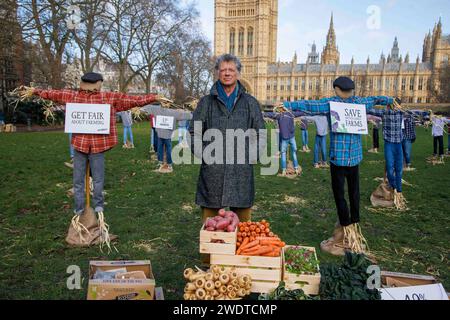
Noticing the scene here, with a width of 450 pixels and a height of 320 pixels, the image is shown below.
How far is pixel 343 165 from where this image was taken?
5707 mm

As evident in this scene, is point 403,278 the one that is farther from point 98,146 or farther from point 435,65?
point 435,65

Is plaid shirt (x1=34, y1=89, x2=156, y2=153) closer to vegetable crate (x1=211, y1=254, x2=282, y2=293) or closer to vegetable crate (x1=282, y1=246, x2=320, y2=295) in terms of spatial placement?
vegetable crate (x1=211, y1=254, x2=282, y2=293)

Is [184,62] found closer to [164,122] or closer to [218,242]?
[164,122]

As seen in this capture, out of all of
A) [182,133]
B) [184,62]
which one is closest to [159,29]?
[184,62]

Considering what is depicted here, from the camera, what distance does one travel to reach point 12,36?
56.9 ft

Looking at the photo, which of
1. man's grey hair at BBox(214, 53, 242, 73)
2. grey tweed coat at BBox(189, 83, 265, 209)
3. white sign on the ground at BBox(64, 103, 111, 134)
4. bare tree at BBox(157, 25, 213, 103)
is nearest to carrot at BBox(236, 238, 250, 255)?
grey tweed coat at BBox(189, 83, 265, 209)

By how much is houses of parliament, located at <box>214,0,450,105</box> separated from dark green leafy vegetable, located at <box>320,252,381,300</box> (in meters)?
99.0

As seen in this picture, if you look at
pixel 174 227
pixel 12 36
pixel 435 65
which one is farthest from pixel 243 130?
pixel 435 65

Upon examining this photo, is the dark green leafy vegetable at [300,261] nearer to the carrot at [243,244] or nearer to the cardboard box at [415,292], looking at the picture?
the carrot at [243,244]

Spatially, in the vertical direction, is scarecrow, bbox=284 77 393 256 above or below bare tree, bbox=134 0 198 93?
below

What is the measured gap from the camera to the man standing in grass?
4.38 meters

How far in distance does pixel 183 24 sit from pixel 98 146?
137ft

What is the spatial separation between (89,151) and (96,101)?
0.81 m
